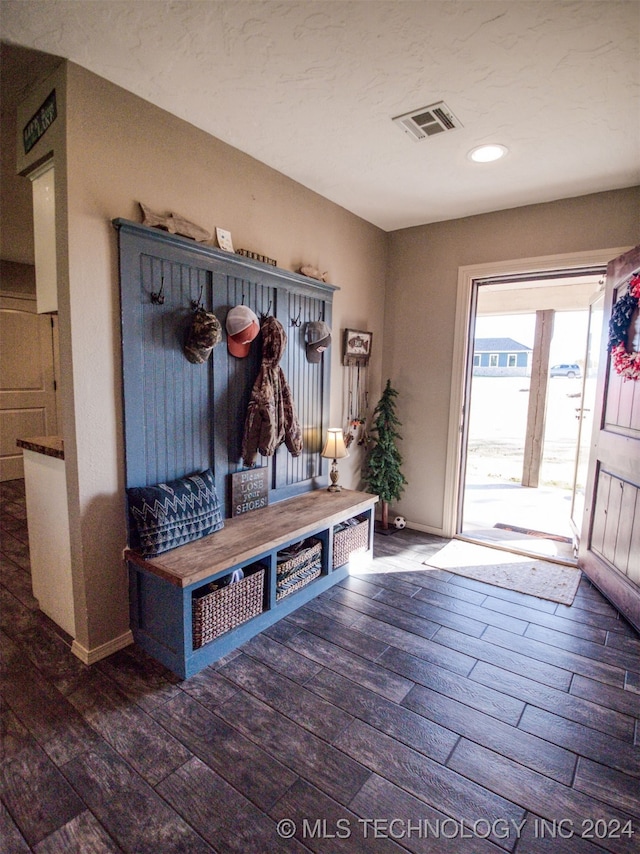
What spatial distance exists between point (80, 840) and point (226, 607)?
894mm

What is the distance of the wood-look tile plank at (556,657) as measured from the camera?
1.94m

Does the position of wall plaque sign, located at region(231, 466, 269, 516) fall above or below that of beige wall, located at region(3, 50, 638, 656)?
below

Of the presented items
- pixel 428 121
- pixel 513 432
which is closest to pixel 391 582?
pixel 428 121

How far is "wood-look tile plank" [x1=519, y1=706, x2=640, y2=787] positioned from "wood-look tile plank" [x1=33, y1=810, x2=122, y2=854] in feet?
4.86

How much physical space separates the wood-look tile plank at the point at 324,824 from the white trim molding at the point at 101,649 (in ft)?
3.71

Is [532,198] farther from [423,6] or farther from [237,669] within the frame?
[237,669]

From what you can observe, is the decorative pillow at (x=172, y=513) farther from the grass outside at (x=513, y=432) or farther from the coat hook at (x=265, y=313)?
the grass outside at (x=513, y=432)

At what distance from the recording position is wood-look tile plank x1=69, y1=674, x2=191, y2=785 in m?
1.45

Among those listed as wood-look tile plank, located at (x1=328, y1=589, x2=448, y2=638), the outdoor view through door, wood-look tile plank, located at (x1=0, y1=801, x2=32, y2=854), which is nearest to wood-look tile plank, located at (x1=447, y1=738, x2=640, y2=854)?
wood-look tile plank, located at (x1=328, y1=589, x2=448, y2=638)

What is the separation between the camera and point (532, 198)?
2953 mm

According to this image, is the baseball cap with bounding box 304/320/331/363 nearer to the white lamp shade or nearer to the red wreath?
the white lamp shade

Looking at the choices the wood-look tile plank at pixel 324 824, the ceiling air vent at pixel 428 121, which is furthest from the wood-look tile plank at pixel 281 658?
the ceiling air vent at pixel 428 121

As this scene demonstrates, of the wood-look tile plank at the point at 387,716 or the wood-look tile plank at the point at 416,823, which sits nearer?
the wood-look tile plank at the point at 416,823

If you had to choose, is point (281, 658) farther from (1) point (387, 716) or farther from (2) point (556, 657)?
(2) point (556, 657)
